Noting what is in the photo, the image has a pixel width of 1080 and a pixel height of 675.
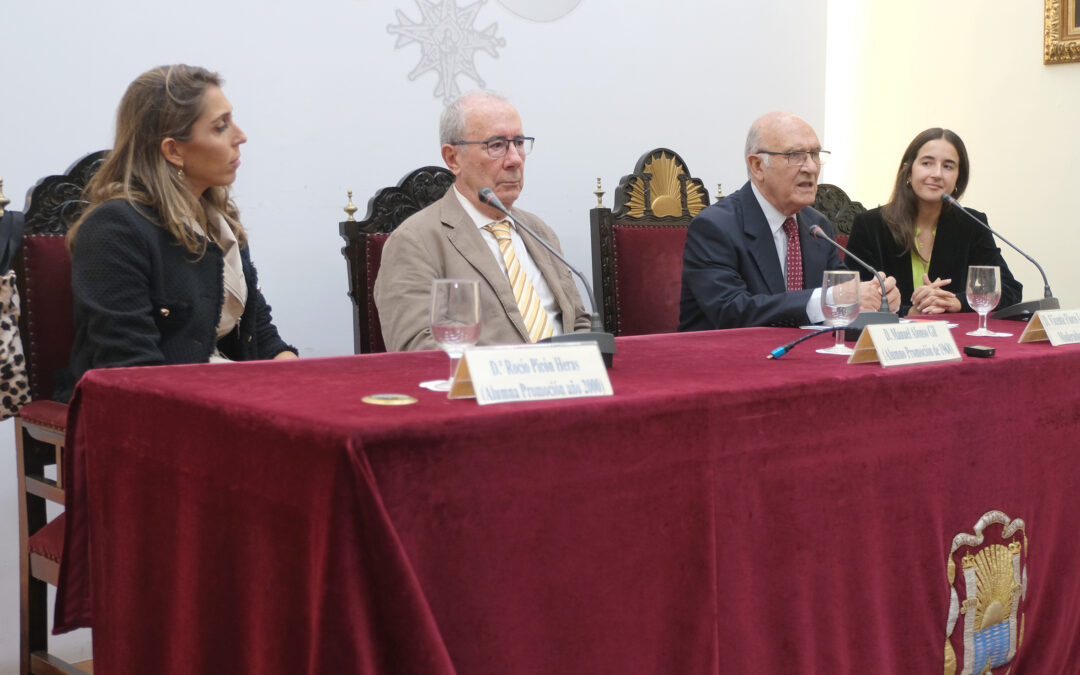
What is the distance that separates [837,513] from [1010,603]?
1.49 ft

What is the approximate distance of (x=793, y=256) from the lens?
274cm

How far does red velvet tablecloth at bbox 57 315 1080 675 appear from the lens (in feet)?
3.58

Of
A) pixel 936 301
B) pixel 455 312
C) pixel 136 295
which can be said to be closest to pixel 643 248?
pixel 936 301

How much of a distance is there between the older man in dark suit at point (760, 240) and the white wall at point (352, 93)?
1077 mm

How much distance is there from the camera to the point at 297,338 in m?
3.16

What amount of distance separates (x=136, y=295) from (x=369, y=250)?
80 centimetres

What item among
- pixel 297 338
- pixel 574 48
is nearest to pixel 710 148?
pixel 574 48

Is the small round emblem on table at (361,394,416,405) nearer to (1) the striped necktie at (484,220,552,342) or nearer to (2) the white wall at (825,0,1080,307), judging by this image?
(1) the striped necktie at (484,220,552,342)

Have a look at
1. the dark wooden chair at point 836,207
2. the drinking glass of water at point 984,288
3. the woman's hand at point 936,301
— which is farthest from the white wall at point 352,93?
the drinking glass of water at point 984,288

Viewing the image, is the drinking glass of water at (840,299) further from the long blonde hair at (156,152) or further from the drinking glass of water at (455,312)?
the long blonde hair at (156,152)

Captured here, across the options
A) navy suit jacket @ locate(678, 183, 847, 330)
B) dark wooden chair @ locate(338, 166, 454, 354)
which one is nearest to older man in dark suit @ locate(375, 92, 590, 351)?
dark wooden chair @ locate(338, 166, 454, 354)

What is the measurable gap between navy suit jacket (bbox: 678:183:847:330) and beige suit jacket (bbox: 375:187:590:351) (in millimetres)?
451

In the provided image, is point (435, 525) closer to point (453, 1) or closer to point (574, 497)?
point (574, 497)

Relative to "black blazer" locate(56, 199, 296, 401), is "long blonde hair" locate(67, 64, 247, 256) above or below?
above
